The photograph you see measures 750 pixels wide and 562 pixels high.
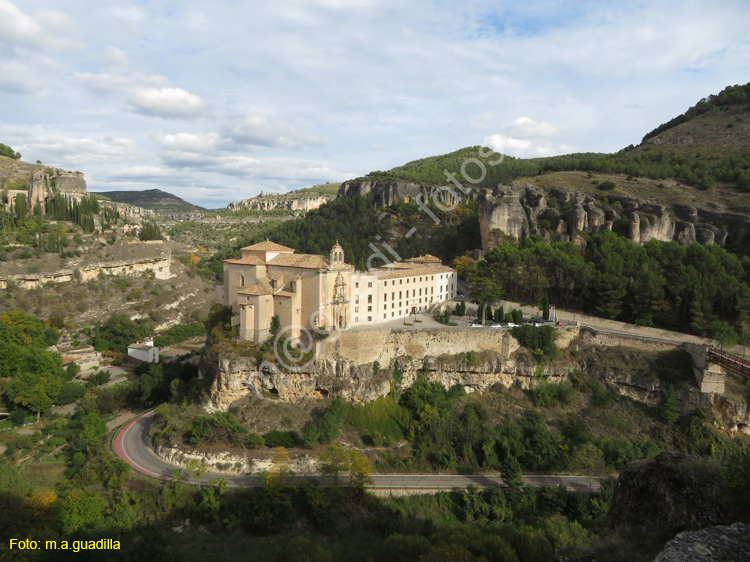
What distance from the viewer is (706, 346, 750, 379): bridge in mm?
31109

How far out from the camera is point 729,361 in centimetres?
3144

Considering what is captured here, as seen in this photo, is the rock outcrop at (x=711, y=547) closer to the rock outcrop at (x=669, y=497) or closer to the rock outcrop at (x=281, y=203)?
the rock outcrop at (x=669, y=497)

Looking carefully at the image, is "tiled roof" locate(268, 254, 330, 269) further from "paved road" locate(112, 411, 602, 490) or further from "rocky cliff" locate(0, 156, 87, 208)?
"rocky cliff" locate(0, 156, 87, 208)

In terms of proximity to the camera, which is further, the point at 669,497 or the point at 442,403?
the point at 442,403

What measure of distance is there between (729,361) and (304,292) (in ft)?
106

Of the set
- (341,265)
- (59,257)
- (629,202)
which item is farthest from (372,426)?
(59,257)

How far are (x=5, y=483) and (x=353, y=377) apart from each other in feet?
74.1

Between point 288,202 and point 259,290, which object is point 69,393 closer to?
point 259,290

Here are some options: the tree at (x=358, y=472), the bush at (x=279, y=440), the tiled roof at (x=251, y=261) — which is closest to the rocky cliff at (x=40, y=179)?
the tiled roof at (x=251, y=261)

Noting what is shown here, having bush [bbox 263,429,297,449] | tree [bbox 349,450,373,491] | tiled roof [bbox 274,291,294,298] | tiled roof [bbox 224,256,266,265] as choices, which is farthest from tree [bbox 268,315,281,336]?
tree [bbox 349,450,373,491]

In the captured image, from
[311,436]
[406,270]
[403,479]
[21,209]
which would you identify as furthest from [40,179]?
[403,479]

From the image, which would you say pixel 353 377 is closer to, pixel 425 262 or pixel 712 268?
pixel 425 262

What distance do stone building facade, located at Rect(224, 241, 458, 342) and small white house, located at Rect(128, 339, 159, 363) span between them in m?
21.8

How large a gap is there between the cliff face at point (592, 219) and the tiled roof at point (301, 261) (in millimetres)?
25589
